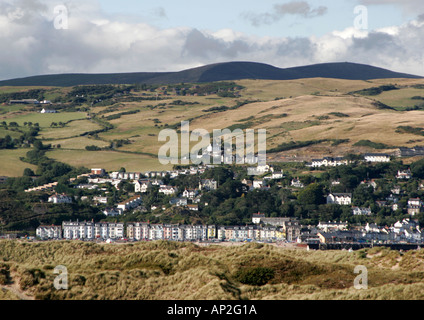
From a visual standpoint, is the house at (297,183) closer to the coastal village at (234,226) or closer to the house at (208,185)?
the coastal village at (234,226)

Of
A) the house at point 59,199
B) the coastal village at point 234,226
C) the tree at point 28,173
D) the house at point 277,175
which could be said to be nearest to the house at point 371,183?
the coastal village at point 234,226

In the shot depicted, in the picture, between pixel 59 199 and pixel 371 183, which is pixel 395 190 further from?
pixel 59 199

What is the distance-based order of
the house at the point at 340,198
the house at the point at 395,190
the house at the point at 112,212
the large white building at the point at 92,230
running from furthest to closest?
1. the house at the point at 395,190
2. the house at the point at 340,198
3. the house at the point at 112,212
4. the large white building at the point at 92,230

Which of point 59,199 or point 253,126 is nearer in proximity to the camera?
point 59,199

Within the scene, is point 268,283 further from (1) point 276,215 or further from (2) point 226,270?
(1) point 276,215

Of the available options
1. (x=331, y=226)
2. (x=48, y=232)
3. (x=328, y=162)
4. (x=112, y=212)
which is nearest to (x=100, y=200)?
(x=112, y=212)
